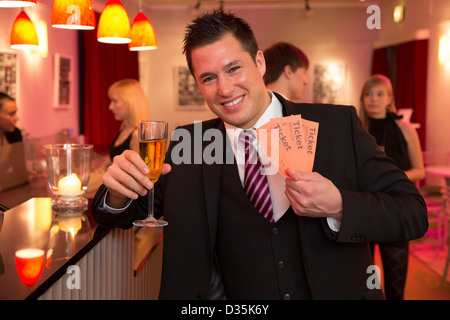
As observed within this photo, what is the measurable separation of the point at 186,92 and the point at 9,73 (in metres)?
4.99

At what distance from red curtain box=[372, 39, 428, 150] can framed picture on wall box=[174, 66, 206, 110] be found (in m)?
3.70

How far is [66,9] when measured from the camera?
229cm

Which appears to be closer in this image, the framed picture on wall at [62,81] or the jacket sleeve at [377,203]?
A: the jacket sleeve at [377,203]

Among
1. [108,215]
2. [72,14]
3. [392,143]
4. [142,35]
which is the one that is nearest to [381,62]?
[392,143]

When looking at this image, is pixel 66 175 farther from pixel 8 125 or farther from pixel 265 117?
pixel 8 125

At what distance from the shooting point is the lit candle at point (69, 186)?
189 centimetres

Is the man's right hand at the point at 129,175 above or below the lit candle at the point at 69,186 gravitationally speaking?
above

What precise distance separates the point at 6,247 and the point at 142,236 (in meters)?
1.12

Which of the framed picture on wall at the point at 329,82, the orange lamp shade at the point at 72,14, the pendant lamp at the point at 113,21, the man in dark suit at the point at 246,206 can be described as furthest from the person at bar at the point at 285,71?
the framed picture on wall at the point at 329,82

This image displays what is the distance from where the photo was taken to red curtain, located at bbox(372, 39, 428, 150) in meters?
7.45

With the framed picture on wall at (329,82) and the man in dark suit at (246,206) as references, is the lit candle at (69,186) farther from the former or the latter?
the framed picture on wall at (329,82)

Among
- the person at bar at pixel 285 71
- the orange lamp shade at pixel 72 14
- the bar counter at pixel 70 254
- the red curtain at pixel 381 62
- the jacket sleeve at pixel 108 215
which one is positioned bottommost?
the bar counter at pixel 70 254

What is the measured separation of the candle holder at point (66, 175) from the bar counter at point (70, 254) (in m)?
0.05

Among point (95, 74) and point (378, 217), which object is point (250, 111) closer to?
point (378, 217)
